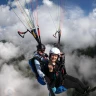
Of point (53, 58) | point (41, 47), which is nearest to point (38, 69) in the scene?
point (53, 58)

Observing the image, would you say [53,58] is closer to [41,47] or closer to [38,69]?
[38,69]

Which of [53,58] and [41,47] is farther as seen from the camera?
[41,47]

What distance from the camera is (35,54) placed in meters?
9.53

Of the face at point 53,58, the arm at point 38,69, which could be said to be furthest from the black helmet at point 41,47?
the face at point 53,58

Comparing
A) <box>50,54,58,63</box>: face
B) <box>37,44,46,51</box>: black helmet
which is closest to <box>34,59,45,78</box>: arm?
<box>50,54,58,63</box>: face

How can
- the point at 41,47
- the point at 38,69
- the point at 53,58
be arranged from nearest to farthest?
the point at 53,58 < the point at 38,69 < the point at 41,47

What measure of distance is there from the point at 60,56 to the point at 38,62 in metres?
1.08

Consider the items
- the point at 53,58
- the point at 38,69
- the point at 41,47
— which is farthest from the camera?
the point at 41,47

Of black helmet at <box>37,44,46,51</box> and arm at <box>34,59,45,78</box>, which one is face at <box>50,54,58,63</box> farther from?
black helmet at <box>37,44,46,51</box>

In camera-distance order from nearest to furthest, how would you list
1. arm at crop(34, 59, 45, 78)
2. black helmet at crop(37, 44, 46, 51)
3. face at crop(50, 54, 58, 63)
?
face at crop(50, 54, 58, 63) → arm at crop(34, 59, 45, 78) → black helmet at crop(37, 44, 46, 51)

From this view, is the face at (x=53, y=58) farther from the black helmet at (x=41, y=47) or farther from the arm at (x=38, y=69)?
the black helmet at (x=41, y=47)

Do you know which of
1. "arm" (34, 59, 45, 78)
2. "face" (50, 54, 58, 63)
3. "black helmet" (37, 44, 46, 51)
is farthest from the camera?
"black helmet" (37, 44, 46, 51)

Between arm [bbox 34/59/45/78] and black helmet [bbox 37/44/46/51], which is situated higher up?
black helmet [bbox 37/44/46/51]

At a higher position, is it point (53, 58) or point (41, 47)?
point (41, 47)
